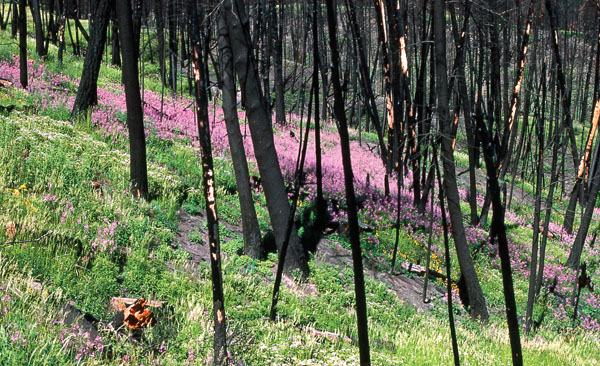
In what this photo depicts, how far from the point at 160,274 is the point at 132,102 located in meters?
3.44

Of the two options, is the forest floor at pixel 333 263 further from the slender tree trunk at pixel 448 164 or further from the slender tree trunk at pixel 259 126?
the slender tree trunk at pixel 448 164

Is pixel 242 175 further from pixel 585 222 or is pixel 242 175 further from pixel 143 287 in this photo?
pixel 585 222

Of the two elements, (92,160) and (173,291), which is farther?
(92,160)

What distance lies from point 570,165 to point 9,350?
154ft

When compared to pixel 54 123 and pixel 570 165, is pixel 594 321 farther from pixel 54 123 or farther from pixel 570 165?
pixel 570 165

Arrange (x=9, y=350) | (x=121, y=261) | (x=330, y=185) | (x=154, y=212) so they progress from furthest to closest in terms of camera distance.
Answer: (x=330, y=185) < (x=154, y=212) < (x=121, y=261) < (x=9, y=350)

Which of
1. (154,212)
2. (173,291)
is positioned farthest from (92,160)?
(173,291)

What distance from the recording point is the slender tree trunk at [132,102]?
7.76 metres

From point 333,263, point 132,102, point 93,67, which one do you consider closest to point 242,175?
point 132,102

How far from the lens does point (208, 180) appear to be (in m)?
3.59

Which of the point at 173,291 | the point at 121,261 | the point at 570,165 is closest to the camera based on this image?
the point at 173,291

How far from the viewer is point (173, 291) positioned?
564cm

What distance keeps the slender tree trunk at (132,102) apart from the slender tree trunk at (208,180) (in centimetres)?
468

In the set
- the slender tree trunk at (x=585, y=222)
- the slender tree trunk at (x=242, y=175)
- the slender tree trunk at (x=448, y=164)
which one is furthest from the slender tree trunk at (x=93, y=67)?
the slender tree trunk at (x=585, y=222)
